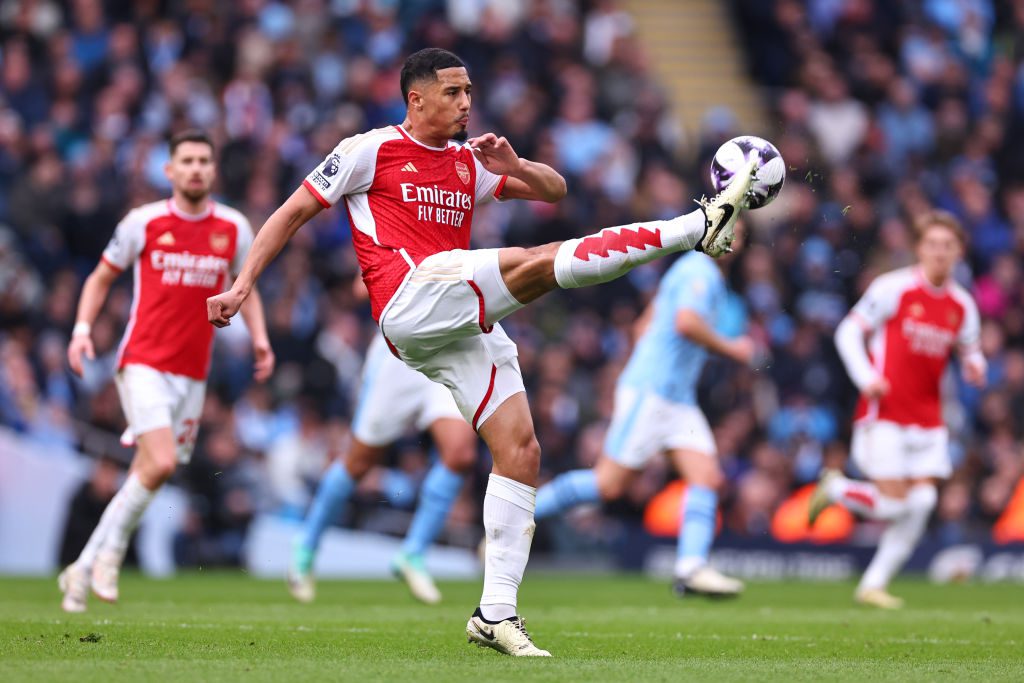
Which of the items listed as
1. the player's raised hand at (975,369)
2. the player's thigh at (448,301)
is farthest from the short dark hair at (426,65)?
the player's raised hand at (975,369)

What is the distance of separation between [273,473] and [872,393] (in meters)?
6.18

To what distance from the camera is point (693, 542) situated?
1125cm

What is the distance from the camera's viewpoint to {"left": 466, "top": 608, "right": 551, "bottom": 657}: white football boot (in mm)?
6871

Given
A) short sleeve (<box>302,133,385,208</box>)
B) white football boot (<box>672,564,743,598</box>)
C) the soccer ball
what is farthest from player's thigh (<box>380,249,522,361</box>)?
white football boot (<box>672,564,743,598</box>)

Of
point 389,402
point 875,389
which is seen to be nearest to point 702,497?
point 875,389

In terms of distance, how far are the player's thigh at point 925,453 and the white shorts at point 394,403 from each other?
3.33 meters

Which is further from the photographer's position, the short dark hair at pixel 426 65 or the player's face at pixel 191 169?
the player's face at pixel 191 169

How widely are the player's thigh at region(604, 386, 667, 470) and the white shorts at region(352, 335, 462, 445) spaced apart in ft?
4.03

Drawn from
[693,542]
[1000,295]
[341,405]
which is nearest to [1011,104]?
[1000,295]

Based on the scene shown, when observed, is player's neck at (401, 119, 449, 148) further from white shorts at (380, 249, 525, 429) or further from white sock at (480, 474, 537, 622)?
white sock at (480, 474, 537, 622)

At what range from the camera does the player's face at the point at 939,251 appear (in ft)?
38.0

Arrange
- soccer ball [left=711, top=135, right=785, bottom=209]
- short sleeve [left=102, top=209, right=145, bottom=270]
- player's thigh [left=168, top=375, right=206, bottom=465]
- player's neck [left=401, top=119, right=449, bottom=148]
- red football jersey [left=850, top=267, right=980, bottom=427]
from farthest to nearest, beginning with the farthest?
red football jersey [left=850, top=267, right=980, bottom=427] → player's thigh [left=168, top=375, right=206, bottom=465] → short sleeve [left=102, top=209, right=145, bottom=270] → player's neck [left=401, top=119, right=449, bottom=148] → soccer ball [left=711, top=135, right=785, bottom=209]

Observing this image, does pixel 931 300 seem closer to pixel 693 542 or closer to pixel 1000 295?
pixel 693 542

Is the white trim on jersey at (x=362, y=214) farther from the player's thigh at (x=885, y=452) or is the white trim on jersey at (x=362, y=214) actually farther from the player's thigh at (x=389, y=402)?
the player's thigh at (x=885, y=452)
